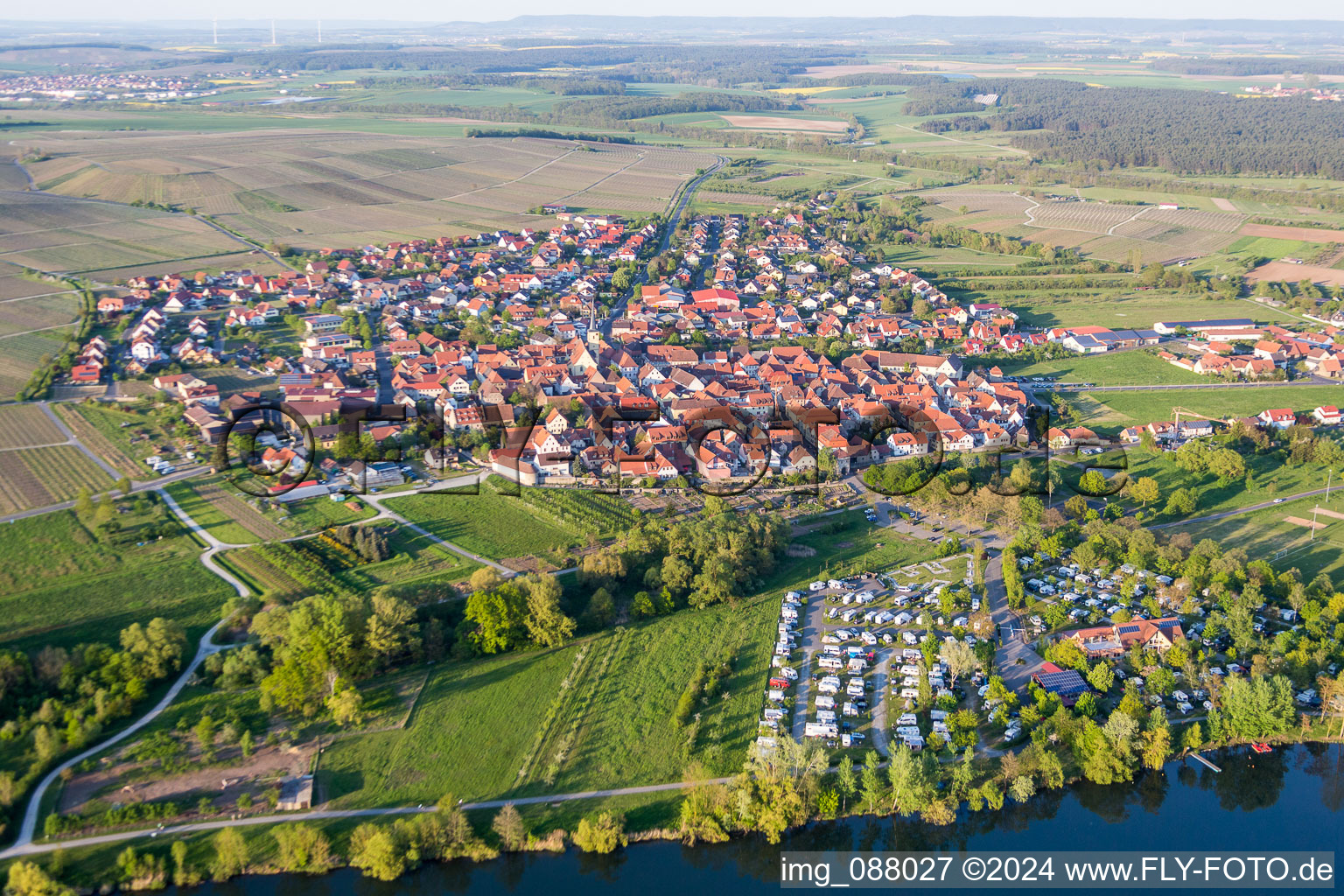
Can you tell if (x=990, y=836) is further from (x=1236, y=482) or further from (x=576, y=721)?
(x=1236, y=482)

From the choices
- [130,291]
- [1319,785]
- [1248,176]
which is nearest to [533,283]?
[130,291]

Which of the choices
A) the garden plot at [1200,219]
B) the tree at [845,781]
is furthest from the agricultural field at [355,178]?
the tree at [845,781]

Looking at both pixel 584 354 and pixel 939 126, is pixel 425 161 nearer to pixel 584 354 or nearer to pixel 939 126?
pixel 584 354

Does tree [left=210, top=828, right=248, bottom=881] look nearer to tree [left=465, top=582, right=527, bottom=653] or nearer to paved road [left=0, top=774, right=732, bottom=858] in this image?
paved road [left=0, top=774, right=732, bottom=858]

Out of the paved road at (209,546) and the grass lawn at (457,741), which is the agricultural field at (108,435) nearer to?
the paved road at (209,546)

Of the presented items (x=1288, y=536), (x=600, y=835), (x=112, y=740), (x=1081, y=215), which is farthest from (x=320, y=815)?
(x=1081, y=215)

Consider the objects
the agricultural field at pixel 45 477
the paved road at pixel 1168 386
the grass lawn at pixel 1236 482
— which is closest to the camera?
the agricultural field at pixel 45 477
